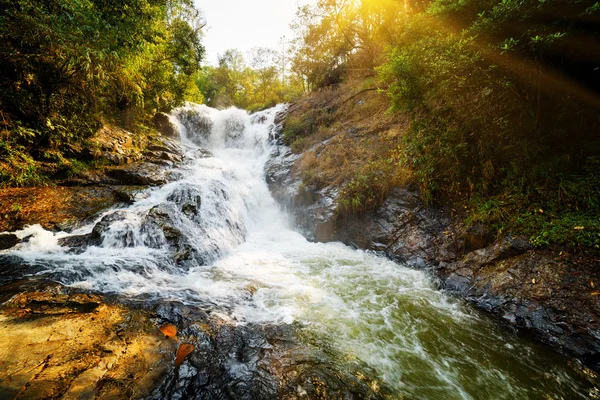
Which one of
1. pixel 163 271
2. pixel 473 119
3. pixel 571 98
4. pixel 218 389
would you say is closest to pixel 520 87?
pixel 571 98

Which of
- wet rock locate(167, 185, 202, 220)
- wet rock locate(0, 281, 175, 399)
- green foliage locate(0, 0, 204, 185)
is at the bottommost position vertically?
wet rock locate(0, 281, 175, 399)

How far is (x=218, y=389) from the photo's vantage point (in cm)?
252

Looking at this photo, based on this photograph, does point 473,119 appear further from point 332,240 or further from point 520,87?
point 332,240

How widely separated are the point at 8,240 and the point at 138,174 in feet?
12.7

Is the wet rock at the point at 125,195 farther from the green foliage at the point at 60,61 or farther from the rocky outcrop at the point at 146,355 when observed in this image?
the rocky outcrop at the point at 146,355

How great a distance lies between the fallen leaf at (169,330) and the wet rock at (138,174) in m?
6.15

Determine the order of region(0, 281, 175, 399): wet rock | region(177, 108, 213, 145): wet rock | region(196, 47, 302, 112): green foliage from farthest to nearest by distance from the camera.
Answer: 1. region(196, 47, 302, 112): green foliage
2. region(177, 108, 213, 145): wet rock
3. region(0, 281, 175, 399): wet rock

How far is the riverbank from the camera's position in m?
3.58

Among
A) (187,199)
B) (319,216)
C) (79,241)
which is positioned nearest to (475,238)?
(319,216)

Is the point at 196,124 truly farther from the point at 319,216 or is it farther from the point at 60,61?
the point at 319,216

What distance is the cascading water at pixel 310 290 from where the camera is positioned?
10.1 feet

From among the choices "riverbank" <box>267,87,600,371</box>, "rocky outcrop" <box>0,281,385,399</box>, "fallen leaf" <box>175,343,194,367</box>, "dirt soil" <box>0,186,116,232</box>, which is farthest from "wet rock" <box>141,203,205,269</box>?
"riverbank" <box>267,87,600,371</box>

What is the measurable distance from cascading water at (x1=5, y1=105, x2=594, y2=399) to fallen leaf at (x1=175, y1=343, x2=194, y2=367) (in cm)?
85

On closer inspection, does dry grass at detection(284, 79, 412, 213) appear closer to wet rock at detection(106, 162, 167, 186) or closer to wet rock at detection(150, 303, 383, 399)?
wet rock at detection(150, 303, 383, 399)
